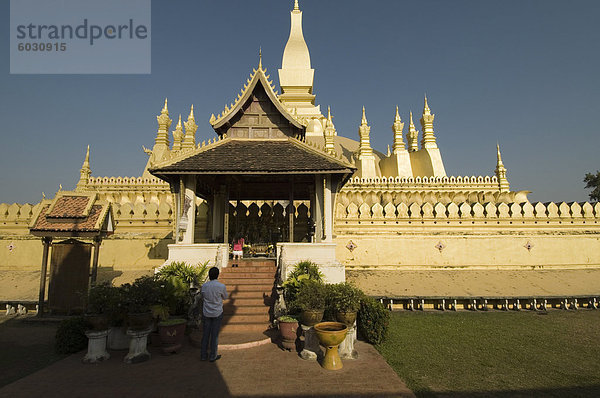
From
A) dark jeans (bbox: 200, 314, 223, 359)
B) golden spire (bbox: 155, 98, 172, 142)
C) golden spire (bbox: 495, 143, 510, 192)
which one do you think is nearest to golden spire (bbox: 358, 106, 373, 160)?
golden spire (bbox: 495, 143, 510, 192)

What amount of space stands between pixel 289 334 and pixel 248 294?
300cm

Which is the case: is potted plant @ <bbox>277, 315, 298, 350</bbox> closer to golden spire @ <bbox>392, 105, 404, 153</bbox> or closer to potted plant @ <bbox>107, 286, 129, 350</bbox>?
potted plant @ <bbox>107, 286, 129, 350</bbox>

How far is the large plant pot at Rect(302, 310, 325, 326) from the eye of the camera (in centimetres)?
689

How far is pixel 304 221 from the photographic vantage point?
55.4 ft

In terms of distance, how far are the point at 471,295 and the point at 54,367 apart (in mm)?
13162

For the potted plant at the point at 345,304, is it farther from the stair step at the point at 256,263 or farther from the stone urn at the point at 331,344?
the stair step at the point at 256,263

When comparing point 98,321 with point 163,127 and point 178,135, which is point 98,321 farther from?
point 163,127

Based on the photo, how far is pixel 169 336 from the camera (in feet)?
23.0

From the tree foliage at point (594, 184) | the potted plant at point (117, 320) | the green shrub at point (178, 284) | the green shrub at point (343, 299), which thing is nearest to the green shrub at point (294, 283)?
the green shrub at point (343, 299)

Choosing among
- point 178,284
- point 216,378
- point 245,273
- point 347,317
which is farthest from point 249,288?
point 216,378

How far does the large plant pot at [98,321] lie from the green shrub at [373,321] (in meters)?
5.66

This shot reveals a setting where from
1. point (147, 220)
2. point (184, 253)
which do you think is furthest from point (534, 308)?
point (147, 220)

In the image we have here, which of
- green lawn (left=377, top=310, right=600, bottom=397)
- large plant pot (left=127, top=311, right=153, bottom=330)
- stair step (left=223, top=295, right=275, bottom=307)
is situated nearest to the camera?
green lawn (left=377, top=310, right=600, bottom=397)

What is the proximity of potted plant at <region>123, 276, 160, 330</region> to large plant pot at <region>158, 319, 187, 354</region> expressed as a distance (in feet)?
1.03
